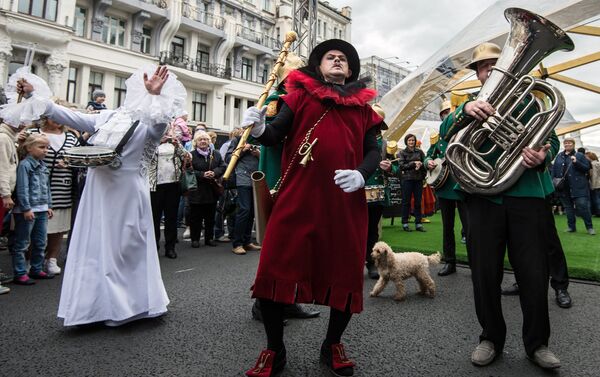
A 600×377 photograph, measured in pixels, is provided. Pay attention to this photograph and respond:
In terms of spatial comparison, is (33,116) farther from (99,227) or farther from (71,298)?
(71,298)

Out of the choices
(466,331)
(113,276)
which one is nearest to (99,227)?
(113,276)

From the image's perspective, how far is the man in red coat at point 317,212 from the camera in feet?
6.90

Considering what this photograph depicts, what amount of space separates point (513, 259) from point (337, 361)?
1.23 meters

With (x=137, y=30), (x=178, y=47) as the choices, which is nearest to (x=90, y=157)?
(x=137, y=30)

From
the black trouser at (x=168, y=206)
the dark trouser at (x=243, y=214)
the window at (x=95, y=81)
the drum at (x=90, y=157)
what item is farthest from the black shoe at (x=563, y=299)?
→ the window at (x=95, y=81)

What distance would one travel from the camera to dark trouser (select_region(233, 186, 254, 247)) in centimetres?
627

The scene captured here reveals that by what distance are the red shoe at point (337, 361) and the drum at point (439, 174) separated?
2.89 m

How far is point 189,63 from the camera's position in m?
27.6

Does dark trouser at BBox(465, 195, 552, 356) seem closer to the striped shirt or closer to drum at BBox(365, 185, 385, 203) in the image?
drum at BBox(365, 185, 385, 203)

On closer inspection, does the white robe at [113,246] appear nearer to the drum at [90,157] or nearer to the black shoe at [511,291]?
the drum at [90,157]

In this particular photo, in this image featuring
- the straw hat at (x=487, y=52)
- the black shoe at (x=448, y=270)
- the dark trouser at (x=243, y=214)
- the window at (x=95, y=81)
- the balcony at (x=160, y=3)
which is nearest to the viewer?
the straw hat at (x=487, y=52)

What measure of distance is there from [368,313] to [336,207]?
63.6 inches

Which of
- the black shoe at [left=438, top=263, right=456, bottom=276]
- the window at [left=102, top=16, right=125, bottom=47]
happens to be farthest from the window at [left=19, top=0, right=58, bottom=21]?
the black shoe at [left=438, top=263, right=456, bottom=276]

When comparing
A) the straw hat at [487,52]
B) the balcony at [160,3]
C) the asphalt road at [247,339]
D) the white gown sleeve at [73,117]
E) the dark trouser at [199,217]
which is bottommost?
the asphalt road at [247,339]
